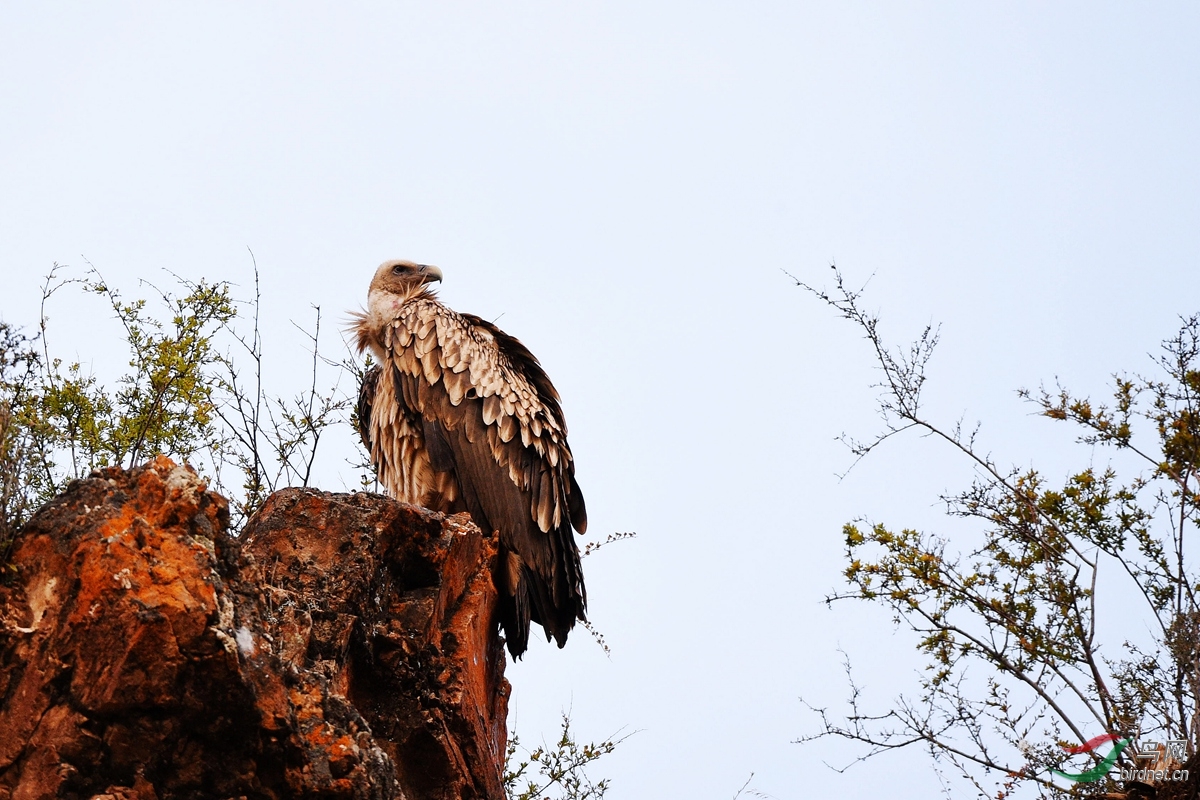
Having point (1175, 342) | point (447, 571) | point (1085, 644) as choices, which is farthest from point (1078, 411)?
point (447, 571)

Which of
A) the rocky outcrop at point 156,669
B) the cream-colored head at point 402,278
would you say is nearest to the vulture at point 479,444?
the cream-colored head at point 402,278

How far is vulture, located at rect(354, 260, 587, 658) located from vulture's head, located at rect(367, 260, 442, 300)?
2.24 ft

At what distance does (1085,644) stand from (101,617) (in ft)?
26.4

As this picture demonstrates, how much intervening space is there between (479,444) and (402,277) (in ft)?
6.70

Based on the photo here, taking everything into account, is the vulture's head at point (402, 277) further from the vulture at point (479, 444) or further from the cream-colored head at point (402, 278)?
the vulture at point (479, 444)

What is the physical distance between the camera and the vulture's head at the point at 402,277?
33.5 ft

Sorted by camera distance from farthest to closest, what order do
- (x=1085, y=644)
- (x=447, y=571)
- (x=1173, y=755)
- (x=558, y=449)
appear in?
1. (x=1085, y=644)
2. (x=558, y=449)
3. (x=1173, y=755)
4. (x=447, y=571)

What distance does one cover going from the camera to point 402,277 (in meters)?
10.3

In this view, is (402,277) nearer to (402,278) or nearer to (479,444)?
(402,278)

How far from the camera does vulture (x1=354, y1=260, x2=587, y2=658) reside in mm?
8617

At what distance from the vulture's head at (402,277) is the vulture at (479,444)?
2.24 feet

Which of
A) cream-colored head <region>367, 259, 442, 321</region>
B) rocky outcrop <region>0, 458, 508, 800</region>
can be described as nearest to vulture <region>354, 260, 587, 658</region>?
cream-colored head <region>367, 259, 442, 321</region>

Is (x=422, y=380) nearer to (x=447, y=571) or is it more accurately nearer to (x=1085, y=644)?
(x=447, y=571)

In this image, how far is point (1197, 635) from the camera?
9.34 meters
